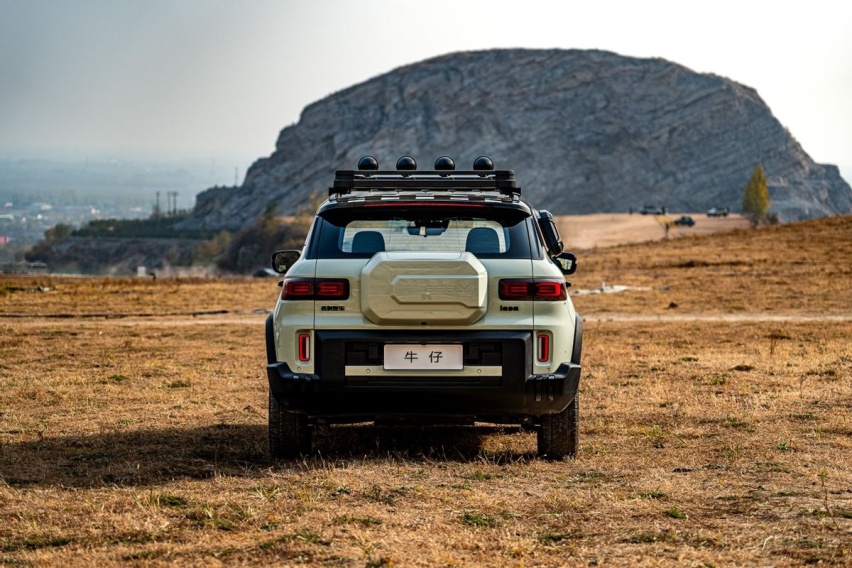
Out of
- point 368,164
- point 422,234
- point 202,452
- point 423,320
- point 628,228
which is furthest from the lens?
point 628,228

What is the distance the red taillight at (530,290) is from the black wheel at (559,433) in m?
0.96

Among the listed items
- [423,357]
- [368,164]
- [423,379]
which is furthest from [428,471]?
[368,164]

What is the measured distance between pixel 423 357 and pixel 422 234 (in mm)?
968

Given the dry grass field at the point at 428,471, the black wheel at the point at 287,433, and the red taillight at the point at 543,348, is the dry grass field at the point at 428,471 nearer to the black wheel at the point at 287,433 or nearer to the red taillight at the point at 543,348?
the black wheel at the point at 287,433

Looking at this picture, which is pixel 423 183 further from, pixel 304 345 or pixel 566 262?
pixel 304 345

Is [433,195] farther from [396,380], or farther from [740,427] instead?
[740,427]

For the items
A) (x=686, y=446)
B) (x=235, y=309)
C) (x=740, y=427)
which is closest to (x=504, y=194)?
(x=686, y=446)

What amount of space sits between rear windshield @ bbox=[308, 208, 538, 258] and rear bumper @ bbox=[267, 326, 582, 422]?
2.12 feet

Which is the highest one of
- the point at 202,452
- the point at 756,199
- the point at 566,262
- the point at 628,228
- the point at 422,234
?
the point at 756,199

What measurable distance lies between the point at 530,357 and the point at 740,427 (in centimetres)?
A: 327

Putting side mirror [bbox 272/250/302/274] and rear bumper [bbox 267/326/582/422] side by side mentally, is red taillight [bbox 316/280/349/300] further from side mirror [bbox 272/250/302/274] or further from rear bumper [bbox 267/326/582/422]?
side mirror [bbox 272/250/302/274]

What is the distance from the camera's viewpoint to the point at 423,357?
26.2 feet

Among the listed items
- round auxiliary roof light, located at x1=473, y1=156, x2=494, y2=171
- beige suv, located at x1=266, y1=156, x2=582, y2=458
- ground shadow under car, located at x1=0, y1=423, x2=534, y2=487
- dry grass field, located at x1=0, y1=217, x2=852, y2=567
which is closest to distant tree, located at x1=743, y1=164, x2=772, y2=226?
dry grass field, located at x1=0, y1=217, x2=852, y2=567

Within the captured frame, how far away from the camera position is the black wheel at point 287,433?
864 cm
